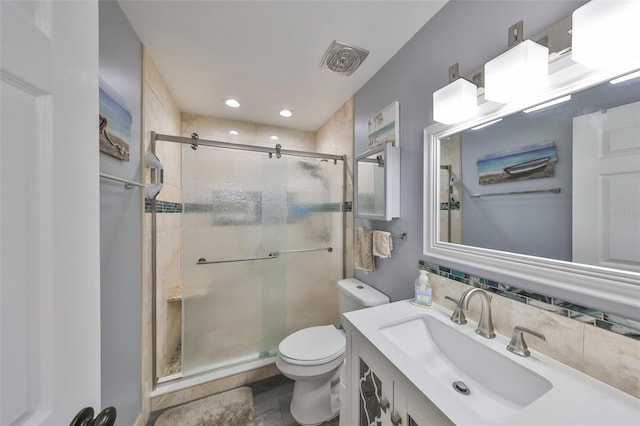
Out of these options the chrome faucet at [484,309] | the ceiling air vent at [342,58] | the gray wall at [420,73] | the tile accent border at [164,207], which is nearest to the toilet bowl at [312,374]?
the gray wall at [420,73]

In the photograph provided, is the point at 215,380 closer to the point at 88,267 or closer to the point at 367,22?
the point at 88,267

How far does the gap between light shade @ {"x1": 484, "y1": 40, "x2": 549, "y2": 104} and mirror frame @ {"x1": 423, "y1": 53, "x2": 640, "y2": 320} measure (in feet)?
0.10

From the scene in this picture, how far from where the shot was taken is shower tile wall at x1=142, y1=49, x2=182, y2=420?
1.37m

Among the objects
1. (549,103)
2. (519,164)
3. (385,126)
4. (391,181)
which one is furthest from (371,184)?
(549,103)

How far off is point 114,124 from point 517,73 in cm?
Answer: 163

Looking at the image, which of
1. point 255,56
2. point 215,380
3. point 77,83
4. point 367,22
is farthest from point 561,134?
point 215,380

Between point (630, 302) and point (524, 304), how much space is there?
0.25 m

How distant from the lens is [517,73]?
0.76 metres

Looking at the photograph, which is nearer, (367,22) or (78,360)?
(78,360)

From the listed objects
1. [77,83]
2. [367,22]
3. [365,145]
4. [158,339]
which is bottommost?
[158,339]

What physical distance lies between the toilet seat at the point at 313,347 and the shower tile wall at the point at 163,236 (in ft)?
2.85

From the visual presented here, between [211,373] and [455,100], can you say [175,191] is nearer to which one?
[211,373]

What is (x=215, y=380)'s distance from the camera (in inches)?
64.1

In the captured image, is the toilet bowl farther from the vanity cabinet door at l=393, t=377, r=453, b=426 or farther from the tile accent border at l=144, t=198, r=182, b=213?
the tile accent border at l=144, t=198, r=182, b=213
